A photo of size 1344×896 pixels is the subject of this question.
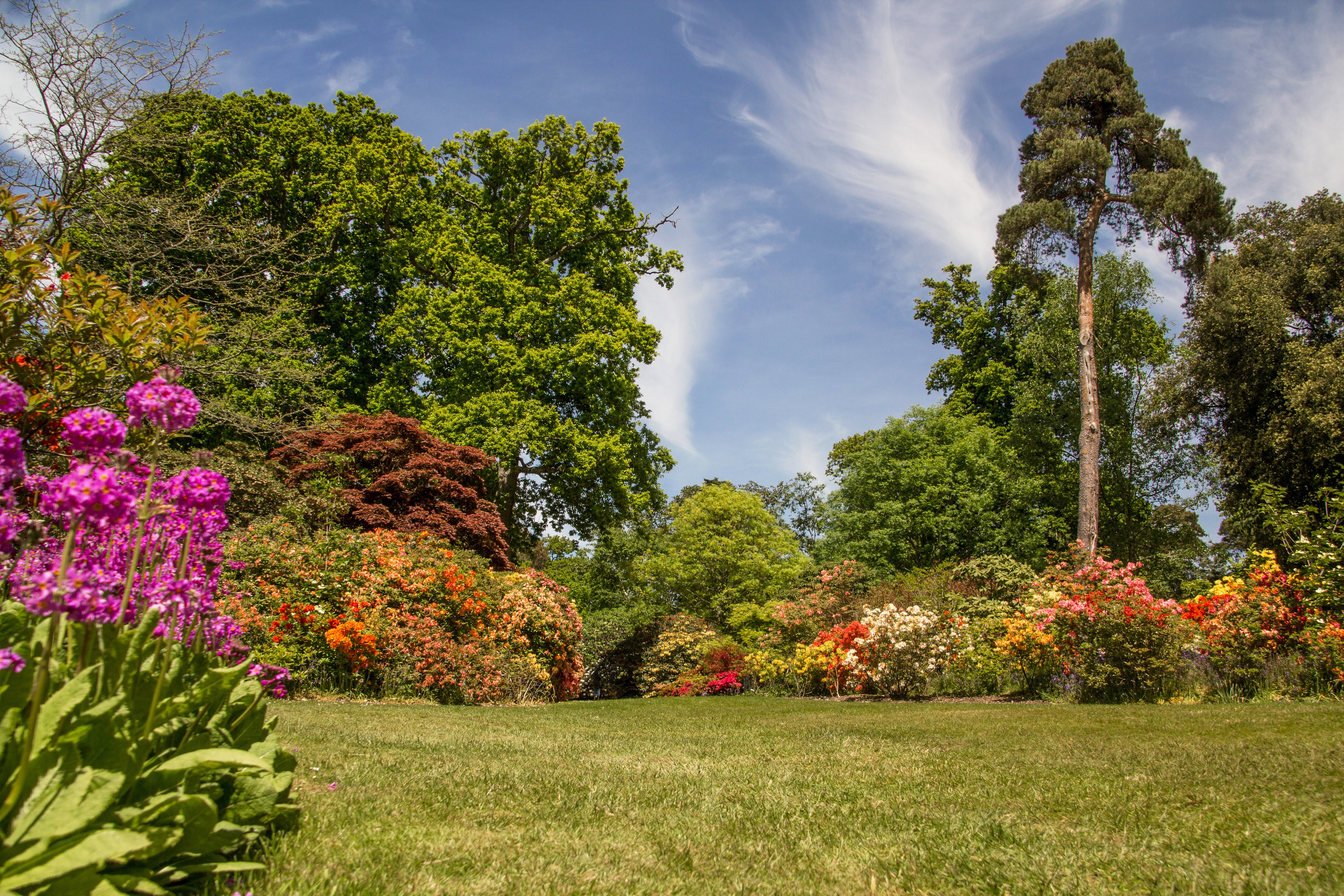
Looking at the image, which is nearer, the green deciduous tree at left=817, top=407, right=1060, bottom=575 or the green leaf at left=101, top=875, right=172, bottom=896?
the green leaf at left=101, top=875, right=172, bottom=896

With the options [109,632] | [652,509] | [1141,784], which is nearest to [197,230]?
[109,632]

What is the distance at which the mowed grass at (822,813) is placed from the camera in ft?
7.89

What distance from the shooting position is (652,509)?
849 inches

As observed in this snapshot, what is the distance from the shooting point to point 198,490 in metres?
2.36

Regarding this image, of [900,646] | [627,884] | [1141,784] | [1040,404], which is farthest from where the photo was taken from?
[1040,404]

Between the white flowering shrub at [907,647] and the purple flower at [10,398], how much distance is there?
39.7ft

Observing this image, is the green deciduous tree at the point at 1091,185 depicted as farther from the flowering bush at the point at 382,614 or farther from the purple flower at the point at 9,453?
the purple flower at the point at 9,453

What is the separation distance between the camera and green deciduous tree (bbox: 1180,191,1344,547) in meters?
16.2

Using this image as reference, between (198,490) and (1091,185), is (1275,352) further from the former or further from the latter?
(198,490)

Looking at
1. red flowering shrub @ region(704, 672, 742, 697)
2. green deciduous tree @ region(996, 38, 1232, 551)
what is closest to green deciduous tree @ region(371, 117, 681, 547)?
red flowering shrub @ region(704, 672, 742, 697)

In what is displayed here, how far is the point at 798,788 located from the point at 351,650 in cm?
741

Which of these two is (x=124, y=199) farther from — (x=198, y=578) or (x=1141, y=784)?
(x=1141, y=784)

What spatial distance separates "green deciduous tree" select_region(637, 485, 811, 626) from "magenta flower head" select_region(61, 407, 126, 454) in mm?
20608

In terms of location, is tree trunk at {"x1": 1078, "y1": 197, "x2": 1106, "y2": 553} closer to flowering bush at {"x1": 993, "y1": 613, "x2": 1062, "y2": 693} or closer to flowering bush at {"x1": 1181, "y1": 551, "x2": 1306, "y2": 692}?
flowering bush at {"x1": 993, "y1": 613, "x2": 1062, "y2": 693}
